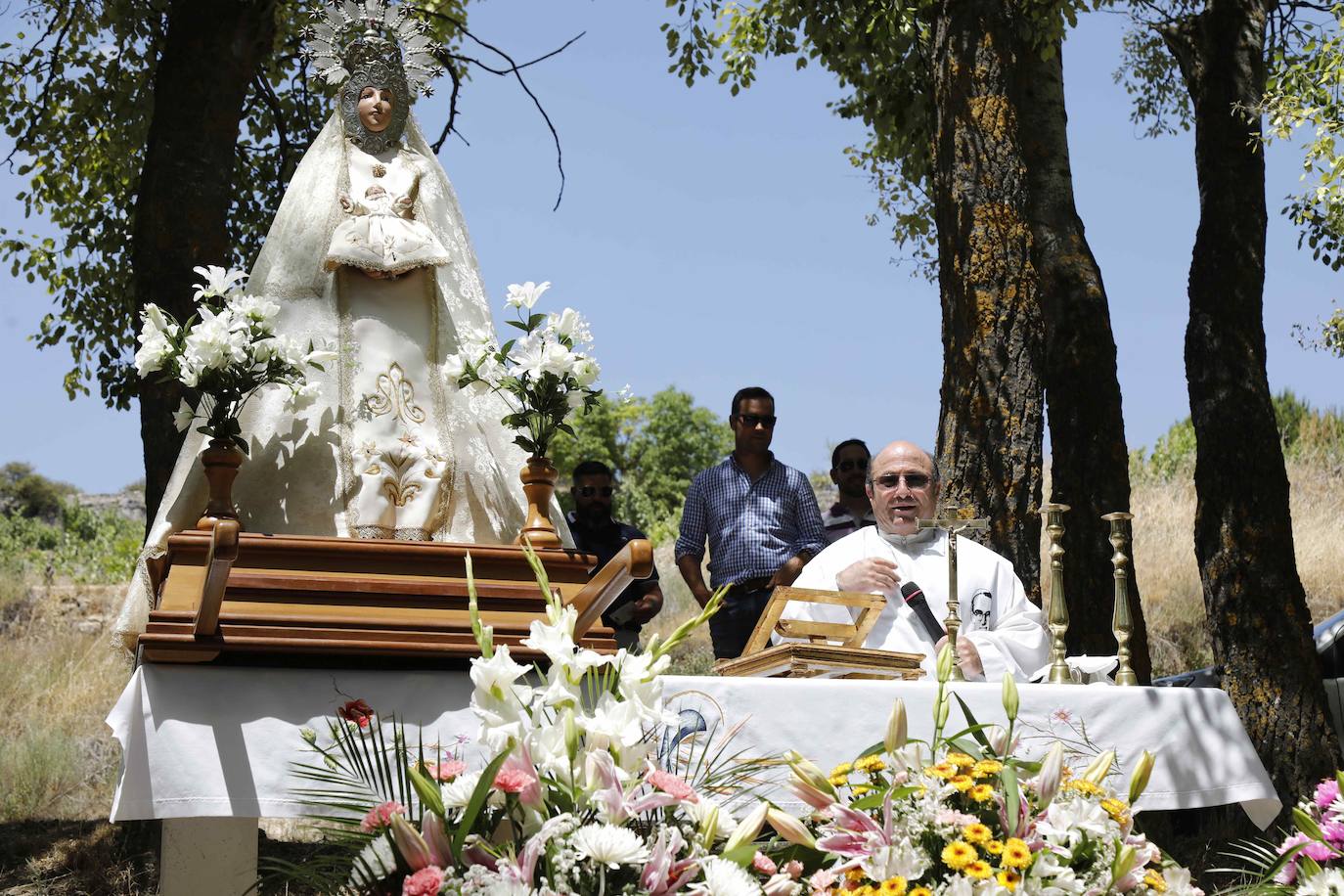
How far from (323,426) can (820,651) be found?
79.7 inches

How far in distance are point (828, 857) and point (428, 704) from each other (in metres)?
2.04

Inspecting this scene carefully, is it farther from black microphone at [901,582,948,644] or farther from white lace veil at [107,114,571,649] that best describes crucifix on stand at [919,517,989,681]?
white lace veil at [107,114,571,649]

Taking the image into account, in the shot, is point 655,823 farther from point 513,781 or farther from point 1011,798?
point 1011,798

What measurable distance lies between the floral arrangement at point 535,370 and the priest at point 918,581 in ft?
3.60

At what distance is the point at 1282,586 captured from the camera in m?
9.00

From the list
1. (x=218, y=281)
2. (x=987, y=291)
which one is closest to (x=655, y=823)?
(x=218, y=281)

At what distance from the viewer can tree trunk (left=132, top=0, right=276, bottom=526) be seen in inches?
323

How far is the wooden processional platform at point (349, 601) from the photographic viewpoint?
182 inches

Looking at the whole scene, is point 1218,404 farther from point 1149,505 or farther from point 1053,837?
point 1149,505

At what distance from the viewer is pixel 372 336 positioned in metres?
5.96

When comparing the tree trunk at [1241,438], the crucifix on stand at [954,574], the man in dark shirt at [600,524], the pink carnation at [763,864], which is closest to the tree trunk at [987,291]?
the man in dark shirt at [600,524]

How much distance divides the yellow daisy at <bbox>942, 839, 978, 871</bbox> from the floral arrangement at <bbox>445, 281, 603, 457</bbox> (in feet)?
9.70

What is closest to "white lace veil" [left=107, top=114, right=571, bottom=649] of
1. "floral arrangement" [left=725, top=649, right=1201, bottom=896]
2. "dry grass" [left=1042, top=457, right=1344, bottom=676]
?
"floral arrangement" [left=725, top=649, right=1201, bottom=896]

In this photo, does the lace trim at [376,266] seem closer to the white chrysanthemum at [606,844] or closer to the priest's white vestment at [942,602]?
the priest's white vestment at [942,602]
